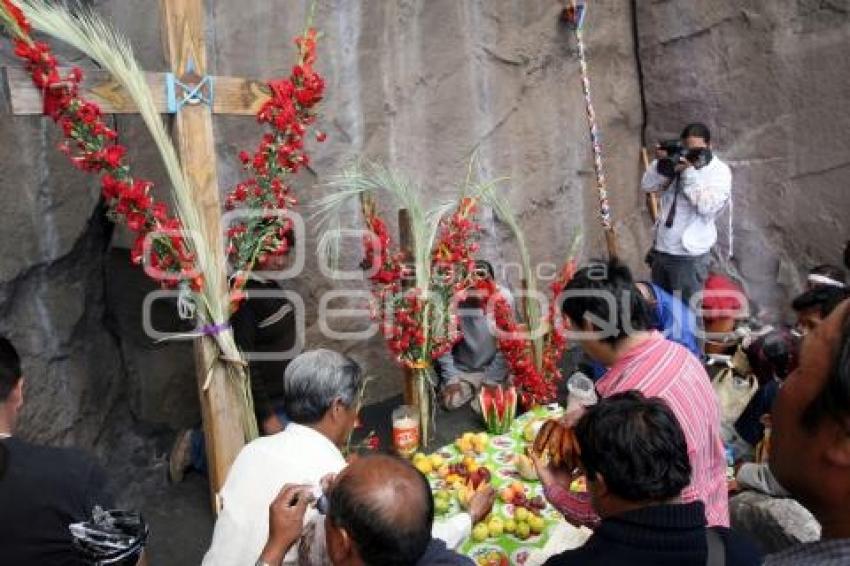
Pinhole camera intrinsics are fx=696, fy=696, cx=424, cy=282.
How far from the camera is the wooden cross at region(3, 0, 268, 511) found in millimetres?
2588

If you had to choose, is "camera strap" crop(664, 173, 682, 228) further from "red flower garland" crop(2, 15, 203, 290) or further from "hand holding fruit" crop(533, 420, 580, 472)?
"red flower garland" crop(2, 15, 203, 290)

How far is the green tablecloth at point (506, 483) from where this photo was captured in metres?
2.52

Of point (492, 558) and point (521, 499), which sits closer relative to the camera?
point (492, 558)

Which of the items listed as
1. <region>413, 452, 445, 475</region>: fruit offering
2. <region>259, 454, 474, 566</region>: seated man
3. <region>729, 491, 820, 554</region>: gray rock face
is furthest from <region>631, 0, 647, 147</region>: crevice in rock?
<region>259, 454, 474, 566</region>: seated man

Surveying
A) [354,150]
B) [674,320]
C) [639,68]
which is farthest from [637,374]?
[639,68]

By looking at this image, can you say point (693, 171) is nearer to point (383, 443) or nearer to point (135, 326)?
point (383, 443)

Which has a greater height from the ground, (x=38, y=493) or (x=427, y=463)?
(x=38, y=493)

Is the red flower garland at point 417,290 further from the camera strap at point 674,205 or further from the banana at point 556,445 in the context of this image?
the camera strap at point 674,205

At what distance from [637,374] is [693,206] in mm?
3150

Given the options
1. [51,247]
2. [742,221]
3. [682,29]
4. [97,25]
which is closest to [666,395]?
[97,25]

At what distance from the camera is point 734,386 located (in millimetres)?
3402

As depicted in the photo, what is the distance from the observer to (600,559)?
1375 millimetres

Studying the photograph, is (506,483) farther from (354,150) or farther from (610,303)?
(354,150)

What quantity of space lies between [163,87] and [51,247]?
1.23 metres
